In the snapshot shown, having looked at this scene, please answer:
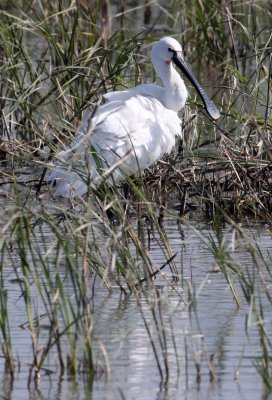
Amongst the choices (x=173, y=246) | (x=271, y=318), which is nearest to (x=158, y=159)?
(x=173, y=246)

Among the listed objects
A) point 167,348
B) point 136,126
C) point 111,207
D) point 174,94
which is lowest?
point 167,348

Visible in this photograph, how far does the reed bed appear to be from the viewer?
501 cm

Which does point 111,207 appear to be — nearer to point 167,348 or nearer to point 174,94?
point 167,348

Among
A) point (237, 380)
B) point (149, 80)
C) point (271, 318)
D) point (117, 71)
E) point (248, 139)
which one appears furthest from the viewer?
point (149, 80)

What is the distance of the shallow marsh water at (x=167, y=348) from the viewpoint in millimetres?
4863

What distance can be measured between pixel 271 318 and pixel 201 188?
7.93ft

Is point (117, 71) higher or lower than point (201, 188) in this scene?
higher

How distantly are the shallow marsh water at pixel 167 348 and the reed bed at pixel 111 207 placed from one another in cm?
5

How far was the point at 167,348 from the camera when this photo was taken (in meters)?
5.32

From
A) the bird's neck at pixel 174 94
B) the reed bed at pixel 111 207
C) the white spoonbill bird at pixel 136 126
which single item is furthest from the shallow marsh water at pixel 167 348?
the bird's neck at pixel 174 94

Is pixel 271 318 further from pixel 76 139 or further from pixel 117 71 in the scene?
pixel 117 71

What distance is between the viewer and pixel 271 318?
569 centimetres

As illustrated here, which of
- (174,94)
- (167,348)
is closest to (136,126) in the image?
(174,94)

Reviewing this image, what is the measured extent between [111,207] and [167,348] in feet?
5.58
